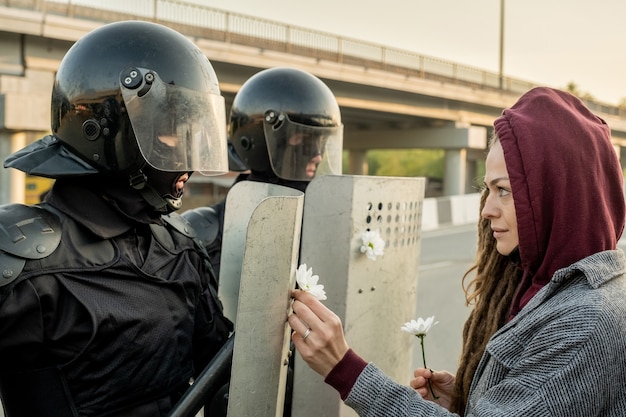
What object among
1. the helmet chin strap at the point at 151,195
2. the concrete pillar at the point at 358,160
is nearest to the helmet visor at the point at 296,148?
the helmet chin strap at the point at 151,195

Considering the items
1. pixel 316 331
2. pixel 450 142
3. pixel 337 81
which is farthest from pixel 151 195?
pixel 450 142

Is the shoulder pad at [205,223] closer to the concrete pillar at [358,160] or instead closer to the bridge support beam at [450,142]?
the bridge support beam at [450,142]

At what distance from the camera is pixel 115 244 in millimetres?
2074

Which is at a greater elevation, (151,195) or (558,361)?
(151,195)

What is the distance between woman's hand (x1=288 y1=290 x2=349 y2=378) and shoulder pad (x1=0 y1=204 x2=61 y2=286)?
28.9 inches

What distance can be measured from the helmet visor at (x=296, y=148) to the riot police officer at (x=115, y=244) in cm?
111

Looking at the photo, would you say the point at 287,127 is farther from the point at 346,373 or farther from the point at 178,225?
the point at 346,373

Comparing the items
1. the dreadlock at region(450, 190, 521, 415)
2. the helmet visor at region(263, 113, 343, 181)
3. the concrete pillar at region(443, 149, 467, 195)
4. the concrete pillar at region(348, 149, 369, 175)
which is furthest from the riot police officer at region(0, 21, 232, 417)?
the concrete pillar at region(348, 149, 369, 175)

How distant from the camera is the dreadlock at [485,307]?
2.03m

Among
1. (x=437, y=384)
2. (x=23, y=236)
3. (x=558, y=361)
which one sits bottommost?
(x=437, y=384)

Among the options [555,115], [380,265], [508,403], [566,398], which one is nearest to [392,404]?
[508,403]

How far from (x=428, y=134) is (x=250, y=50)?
13485 millimetres

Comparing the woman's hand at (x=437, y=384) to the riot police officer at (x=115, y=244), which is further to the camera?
the woman's hand at (x=437, y=384)

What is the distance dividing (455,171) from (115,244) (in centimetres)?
2761
